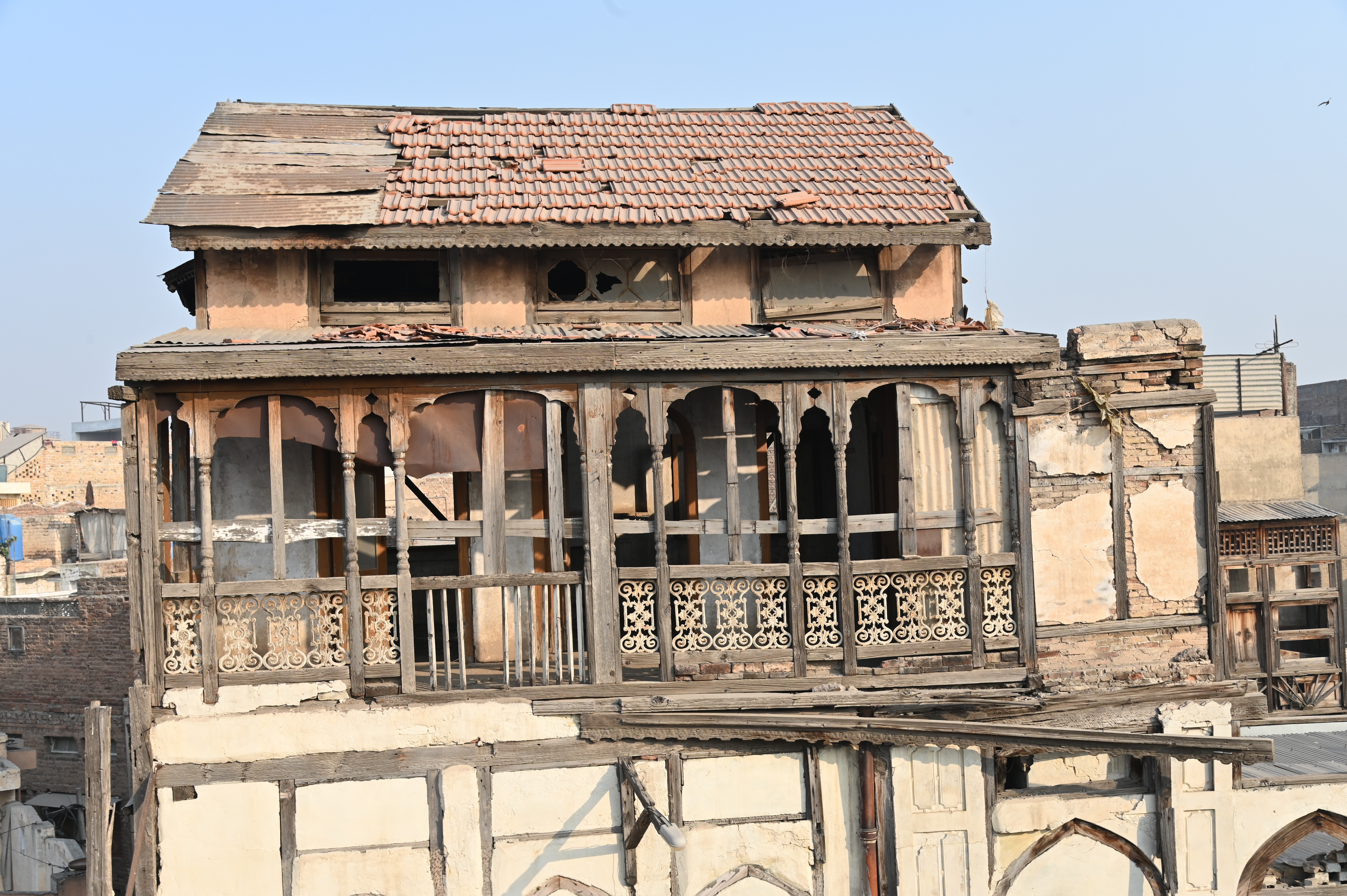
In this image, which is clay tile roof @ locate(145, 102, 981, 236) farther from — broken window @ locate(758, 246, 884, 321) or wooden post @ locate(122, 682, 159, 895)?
wooden post @ locate(122, 682, 159, 895)

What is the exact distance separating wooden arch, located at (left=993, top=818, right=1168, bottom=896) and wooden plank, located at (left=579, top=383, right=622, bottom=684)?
3.70 m

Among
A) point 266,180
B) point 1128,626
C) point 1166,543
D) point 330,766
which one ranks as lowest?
point 330,766

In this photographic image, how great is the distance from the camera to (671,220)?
10828mm

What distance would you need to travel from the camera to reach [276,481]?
8812 millimetres

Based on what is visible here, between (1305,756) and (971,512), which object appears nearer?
(971,512)

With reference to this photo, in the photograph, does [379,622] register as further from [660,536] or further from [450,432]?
[660,536]

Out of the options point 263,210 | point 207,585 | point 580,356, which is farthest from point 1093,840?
point 263,210

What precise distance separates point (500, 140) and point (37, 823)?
49.5ft

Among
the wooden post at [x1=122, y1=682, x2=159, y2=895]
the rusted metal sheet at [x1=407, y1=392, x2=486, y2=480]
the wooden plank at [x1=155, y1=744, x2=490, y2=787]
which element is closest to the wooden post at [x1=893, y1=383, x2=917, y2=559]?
the rusted metal sheet at [x1=407, y1=392, x2=486, y2=480]

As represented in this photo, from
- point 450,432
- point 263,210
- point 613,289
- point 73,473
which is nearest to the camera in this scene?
point 450,432

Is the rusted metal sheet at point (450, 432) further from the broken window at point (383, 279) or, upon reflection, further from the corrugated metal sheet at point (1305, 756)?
the corrugated metal sheet at point (1305, 756)

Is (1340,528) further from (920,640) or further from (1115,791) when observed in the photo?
(920,640)

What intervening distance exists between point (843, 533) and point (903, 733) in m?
1.65

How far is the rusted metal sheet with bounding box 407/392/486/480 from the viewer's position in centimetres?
909
